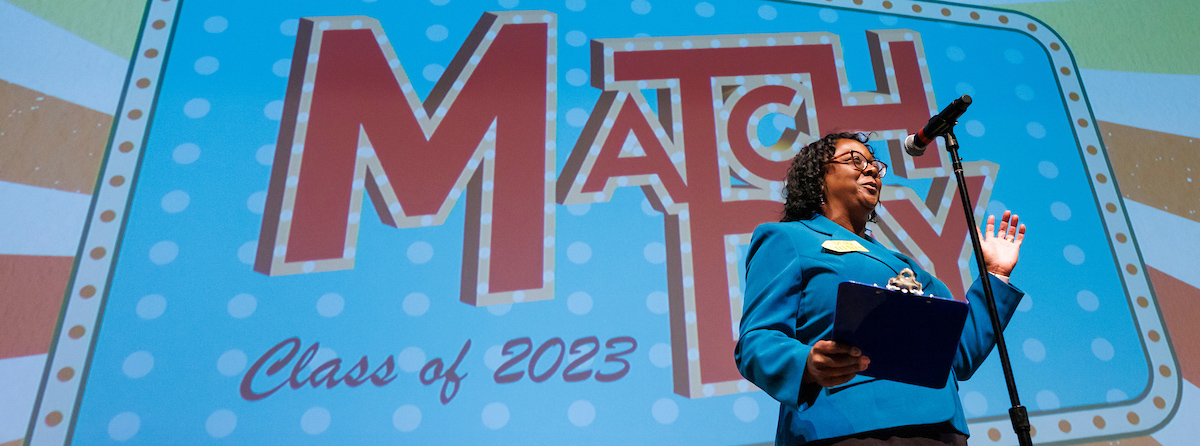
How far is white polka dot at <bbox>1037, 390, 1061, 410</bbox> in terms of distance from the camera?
184 centimetres

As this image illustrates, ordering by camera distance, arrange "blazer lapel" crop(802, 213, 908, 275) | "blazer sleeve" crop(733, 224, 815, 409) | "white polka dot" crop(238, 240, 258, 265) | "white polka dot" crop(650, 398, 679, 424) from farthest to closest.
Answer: "white polka dot" crop(238, 240, 258, 265)
"white polka dot" crop(650, 398, 679, 424)
"blazer lapel" crop(802, 213, 908, 275)
"blazer sleeve" crop(733, 224, 815, 409)

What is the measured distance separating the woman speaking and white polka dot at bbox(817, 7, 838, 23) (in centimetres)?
118

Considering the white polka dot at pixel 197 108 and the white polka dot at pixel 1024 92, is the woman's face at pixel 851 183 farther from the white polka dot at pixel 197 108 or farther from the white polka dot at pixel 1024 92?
the white polka dot at pixel 197 108

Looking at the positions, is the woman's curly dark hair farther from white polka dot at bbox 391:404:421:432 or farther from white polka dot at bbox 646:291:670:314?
white polka dot at bbox 391:404:421:432

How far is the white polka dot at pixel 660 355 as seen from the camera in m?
1.79

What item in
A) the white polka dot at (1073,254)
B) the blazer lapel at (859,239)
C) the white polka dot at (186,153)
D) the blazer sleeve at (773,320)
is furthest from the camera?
the white polka dot at (1073,254)

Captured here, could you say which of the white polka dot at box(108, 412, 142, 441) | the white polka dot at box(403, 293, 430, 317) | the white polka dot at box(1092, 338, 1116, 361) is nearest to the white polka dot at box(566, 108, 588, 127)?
the white polka dot at box(403, 293, 430, 317)

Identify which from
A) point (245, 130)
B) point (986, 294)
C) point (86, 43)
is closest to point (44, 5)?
point (86, 43)

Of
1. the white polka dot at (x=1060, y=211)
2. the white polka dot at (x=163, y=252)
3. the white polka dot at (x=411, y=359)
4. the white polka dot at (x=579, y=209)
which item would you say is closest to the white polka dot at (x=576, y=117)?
the white polka dot at (x=579, y=209)

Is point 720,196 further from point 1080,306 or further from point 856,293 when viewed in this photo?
point 856,293

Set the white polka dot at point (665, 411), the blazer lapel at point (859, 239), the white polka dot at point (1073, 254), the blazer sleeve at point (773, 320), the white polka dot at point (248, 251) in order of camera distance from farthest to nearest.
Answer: the white polka dot at point (1073, 254) → the white polka dot at point (248, 251) → the white polka dot at point (665, 411) → the blazer lapel at point (859, 239) → the blazer sleeve at point (773, 320)

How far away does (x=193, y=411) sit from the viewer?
1660mm

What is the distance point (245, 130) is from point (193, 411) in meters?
0.78

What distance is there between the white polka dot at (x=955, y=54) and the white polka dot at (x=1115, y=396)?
109cm
